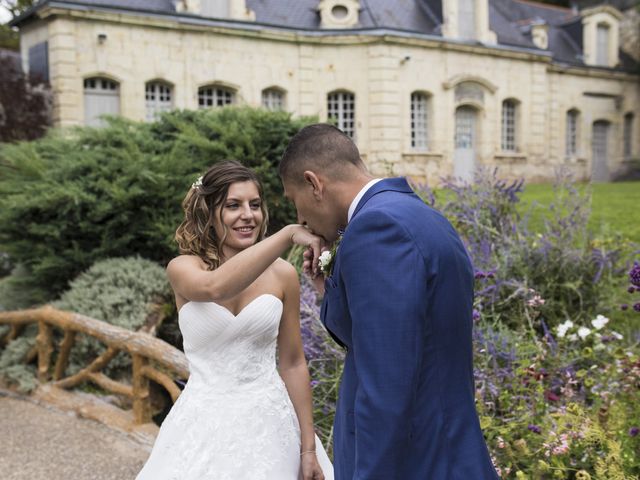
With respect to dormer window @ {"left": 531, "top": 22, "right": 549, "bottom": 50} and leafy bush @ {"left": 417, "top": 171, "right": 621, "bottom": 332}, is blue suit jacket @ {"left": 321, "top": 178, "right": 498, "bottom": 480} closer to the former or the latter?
leafy bush @ {"left": 417, "top": 171, "right": 621, "bottom": 332}

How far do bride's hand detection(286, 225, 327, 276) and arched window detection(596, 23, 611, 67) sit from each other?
28.6 meters

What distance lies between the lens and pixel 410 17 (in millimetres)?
22562

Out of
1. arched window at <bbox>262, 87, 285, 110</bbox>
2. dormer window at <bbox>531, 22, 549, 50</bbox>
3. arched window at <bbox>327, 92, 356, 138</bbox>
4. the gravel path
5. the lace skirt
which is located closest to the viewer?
the lace skirt

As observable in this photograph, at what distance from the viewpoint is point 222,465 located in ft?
9.85

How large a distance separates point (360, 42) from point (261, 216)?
18529 mm

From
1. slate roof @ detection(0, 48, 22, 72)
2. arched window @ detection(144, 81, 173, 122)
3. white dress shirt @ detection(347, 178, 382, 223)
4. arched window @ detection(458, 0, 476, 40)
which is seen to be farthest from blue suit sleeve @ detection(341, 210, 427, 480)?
arched window @ detection(458, 0, 476, 40)

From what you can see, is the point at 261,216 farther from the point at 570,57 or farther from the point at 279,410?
the point at 570,57

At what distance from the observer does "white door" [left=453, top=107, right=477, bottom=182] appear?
2395cm

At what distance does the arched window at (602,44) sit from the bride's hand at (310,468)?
28302 mm

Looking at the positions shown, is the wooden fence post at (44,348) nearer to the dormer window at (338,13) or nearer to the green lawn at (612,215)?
the green lawn at (612,215)

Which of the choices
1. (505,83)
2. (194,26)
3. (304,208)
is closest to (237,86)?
(194,26)

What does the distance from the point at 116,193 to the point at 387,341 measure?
592 centimetres

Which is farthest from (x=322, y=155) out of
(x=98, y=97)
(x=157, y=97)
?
(x=157, y=97)

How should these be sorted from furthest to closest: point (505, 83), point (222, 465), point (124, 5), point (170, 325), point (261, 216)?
point (505, 83) < point (124, 5) < point (170, 325) < point (261, 216) < point (222, 465)
